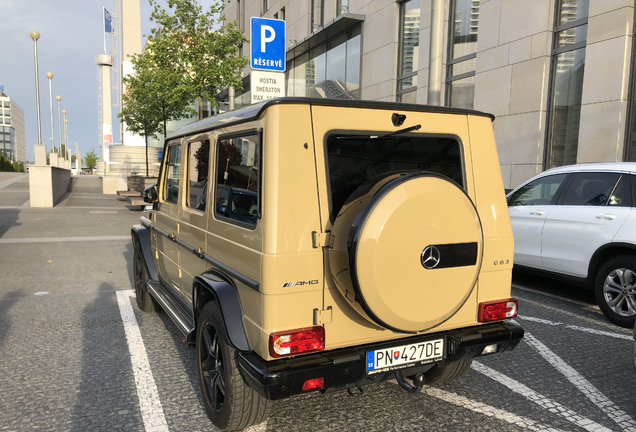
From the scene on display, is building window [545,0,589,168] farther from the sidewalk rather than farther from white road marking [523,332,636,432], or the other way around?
the sidewalk

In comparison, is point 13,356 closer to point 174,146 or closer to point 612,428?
point 174,146

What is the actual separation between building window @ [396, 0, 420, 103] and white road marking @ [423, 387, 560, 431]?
12.8 m

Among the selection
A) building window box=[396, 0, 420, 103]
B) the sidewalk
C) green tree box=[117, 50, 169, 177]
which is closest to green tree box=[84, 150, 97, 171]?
green tree box=[117, 50, 169, 177]

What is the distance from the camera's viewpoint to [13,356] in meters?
4.23

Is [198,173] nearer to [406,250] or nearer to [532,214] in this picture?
[406,250]

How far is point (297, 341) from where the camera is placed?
2.59m

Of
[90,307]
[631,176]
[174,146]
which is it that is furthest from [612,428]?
[90,307]

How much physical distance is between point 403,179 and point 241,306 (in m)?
1.16

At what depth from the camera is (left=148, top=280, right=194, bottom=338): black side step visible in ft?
11.6

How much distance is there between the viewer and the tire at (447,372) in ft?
11.7

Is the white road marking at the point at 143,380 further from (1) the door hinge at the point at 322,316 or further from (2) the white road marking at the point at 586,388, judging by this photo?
(2) the white road marking at the point at 586,388

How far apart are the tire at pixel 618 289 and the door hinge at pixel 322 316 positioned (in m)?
3.94

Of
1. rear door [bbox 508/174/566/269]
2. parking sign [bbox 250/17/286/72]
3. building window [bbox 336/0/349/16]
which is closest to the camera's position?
rear door [bbox 508/174/566/269]

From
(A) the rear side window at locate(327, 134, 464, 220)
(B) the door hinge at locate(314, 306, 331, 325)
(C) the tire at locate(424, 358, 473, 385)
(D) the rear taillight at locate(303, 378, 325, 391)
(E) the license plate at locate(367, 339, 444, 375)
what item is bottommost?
(C) the tire at locate(424, 358, 473, 385)
